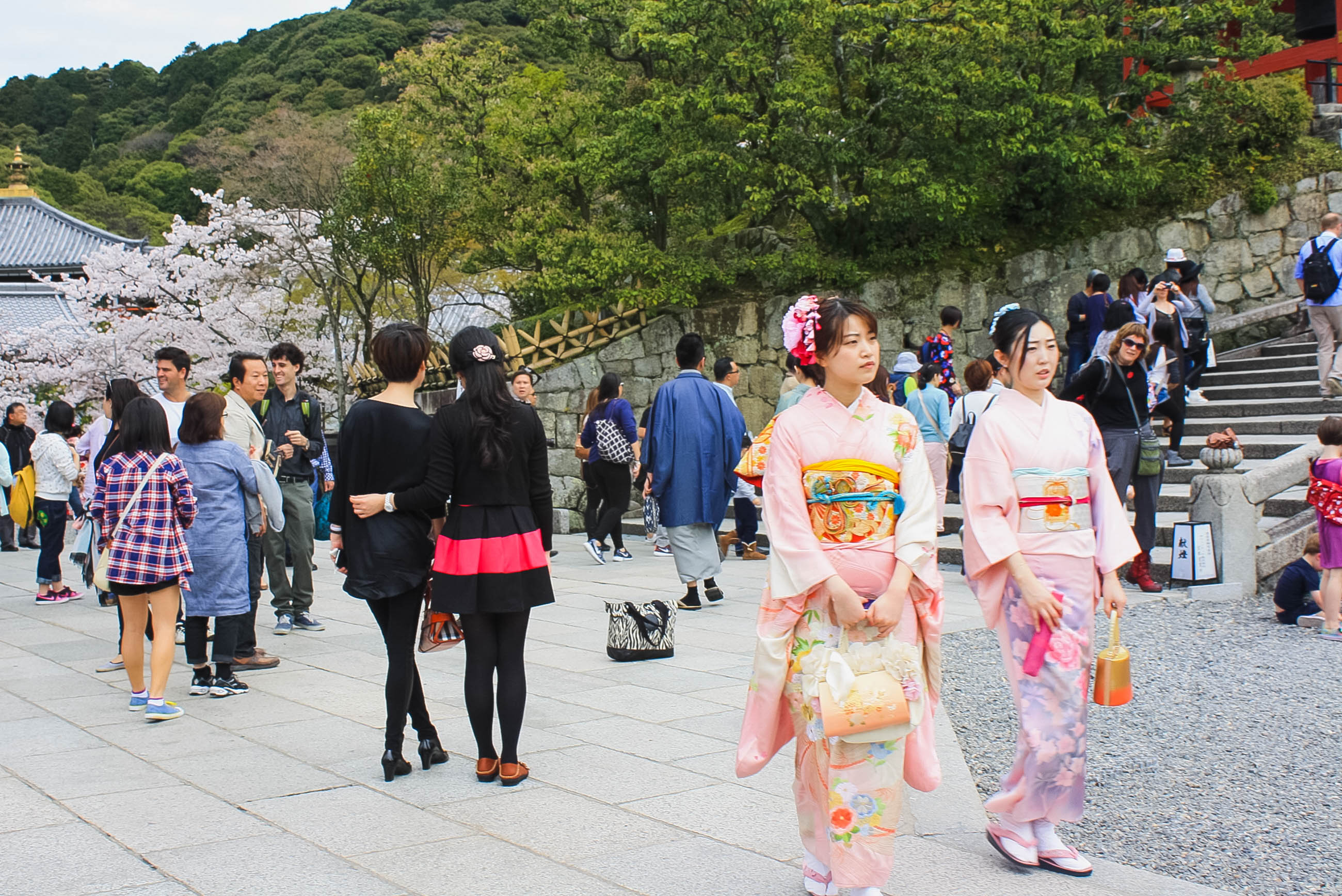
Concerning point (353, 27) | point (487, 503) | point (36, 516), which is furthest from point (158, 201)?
point (487, 503)

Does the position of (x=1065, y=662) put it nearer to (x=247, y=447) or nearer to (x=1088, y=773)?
(x=1088, y=773)

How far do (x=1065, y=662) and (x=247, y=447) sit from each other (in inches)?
187

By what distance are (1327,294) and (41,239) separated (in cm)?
3228

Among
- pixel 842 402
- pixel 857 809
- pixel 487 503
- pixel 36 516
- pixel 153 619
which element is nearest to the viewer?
pixel 857 809

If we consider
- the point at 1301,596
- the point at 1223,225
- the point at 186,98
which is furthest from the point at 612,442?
the point at 186,98

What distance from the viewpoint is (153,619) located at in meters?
5.00

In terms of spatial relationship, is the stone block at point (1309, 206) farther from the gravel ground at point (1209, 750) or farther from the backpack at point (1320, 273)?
the gravel ground at point (1209, 750)

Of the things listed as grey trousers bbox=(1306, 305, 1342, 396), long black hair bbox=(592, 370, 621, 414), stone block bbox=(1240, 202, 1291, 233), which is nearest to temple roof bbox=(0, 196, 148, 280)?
long black hair bbox=(592, 370, 621, 414)

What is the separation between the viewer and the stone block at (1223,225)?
46.3 feet

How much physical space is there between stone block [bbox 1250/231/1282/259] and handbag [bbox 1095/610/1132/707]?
13224 mm

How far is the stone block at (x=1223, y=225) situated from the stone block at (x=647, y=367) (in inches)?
Result: 304

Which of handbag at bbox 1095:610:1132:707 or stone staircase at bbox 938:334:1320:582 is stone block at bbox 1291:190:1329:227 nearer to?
stone staircase at bbox 938:334:1320:582

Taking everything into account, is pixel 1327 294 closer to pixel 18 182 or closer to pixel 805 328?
pixel 805 328

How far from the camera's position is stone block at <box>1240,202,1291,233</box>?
14.1m
